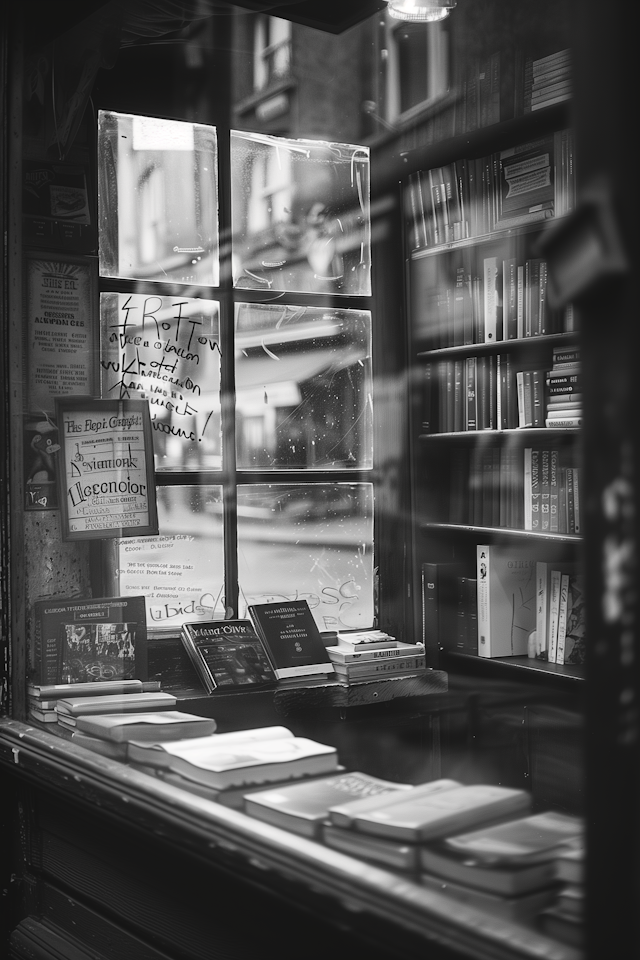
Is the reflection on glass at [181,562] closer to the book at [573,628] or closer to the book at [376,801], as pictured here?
the book at [573,628]

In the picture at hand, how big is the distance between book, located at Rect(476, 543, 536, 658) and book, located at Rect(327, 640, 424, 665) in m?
0.35

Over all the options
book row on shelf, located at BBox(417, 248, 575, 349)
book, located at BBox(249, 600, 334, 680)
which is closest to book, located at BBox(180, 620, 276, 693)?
book, located at BBox(249, 600, 334, 680)

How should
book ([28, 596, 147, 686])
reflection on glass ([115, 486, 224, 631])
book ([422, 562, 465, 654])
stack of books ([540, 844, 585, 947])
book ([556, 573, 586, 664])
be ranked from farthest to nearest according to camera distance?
book ([422, 562, 465, 654]) → book ([556, 573, 586, 664]) → reflection on glass ([115, 486, 224, 631]) → book ([28, 596, 147, 686]) → stack of books ([540, 844, 585, 947])

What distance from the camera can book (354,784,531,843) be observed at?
1106 millimetres

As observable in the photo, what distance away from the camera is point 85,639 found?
2133 millimetres

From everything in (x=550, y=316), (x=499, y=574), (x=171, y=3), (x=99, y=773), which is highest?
(x=171, y=3)

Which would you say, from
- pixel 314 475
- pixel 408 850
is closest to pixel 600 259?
pixel 408 850

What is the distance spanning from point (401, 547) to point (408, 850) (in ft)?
6.87

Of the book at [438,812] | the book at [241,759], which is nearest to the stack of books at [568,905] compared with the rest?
the book at [438,812]

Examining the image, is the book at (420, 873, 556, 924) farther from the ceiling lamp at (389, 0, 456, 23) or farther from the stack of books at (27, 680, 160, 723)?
the ceiling lamp at (389, 0, 456, 23)

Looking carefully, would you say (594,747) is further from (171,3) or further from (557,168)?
(557,168)

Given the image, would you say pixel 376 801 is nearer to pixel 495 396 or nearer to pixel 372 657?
pixel 372 657

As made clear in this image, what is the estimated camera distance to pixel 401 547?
125 inches

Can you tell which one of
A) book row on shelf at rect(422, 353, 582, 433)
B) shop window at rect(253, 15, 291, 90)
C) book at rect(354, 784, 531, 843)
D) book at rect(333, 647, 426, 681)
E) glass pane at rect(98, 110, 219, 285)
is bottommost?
book at rect(333, 647, 426, 681)
